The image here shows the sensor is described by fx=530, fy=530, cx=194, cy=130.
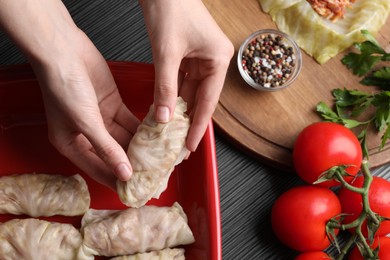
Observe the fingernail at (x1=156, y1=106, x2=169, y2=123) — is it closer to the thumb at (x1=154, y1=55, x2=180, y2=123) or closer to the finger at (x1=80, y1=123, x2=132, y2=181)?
the thumb at (x1=154, y1=55, x2=180, y2=123)

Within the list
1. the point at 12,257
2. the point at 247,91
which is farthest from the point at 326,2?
the point at 12,257

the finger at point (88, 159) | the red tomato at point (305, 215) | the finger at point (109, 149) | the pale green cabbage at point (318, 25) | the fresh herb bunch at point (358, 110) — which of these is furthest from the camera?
the pale green cabbage at point (318, 25)

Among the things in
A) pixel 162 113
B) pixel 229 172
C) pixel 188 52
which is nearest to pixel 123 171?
pixel 162 113

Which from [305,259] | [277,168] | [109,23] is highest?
[109,23]

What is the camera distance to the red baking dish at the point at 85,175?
6.92ft

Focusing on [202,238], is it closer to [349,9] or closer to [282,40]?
[282,40]

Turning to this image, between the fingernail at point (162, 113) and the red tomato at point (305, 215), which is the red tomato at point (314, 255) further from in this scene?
the fingernail at point (162, 113)

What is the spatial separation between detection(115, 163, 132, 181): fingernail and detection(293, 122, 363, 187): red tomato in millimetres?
841

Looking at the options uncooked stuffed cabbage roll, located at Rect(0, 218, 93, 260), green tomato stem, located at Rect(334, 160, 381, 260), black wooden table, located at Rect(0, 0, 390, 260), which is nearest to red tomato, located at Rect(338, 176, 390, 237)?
green tomato stem, located at Rect(334, 160, 381, 260)

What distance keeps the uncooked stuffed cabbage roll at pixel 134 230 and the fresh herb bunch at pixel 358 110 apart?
0.83 m

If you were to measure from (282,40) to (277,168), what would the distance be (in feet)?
1.98

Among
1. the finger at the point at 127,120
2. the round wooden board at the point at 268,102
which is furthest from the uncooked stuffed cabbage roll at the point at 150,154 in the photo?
the round wooden board at the point at 268,102

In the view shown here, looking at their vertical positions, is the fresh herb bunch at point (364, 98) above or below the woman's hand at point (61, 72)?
below

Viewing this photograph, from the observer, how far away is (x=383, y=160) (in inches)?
96.8
